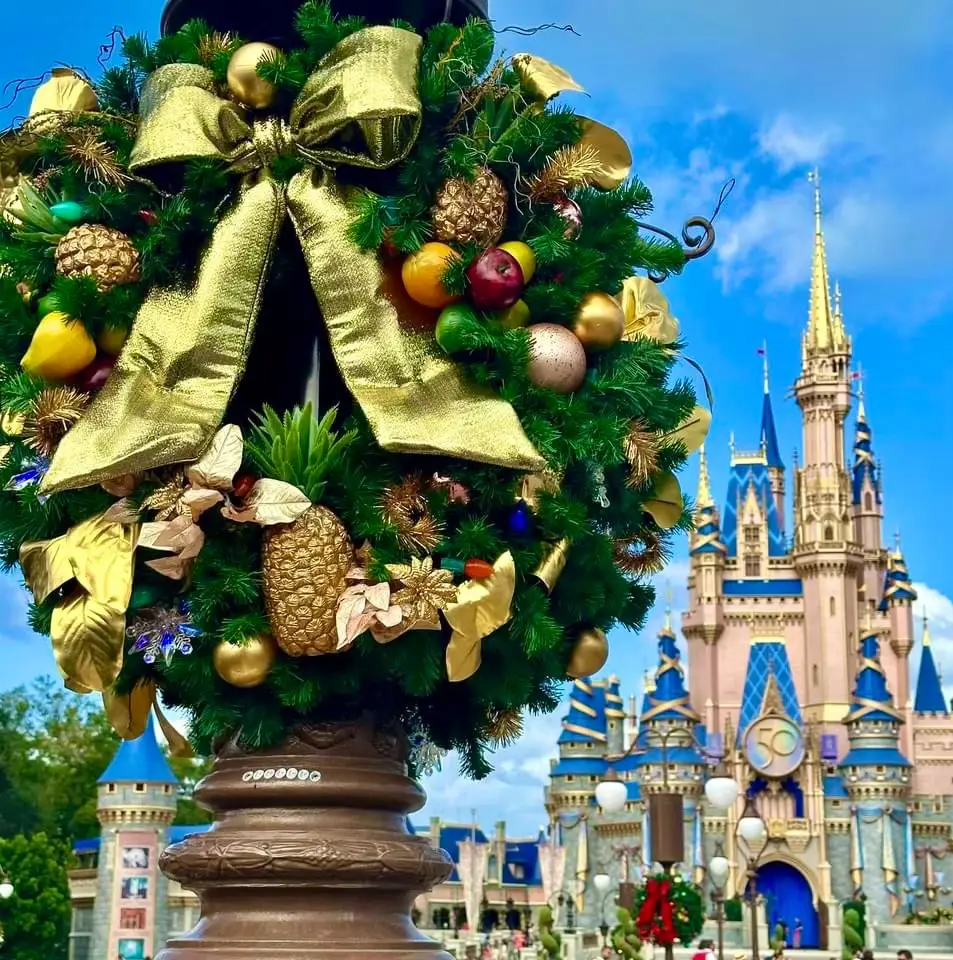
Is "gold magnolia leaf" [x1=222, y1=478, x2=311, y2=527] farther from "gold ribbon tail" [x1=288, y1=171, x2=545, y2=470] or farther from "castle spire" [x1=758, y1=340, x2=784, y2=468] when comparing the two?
"castle spire" [x1=758, y1=340, x2=784, y2=468]

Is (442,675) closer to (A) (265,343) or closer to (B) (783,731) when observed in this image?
(A) (265,343)

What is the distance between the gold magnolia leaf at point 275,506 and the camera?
2498 millimetres

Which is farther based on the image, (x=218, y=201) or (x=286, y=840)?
(x=218, y=201)

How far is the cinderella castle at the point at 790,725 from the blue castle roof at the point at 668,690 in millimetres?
68

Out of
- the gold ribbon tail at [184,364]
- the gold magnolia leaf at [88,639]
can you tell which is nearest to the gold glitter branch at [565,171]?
the gold ribbon tail at [184,364]

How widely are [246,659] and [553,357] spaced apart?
30.1 inches

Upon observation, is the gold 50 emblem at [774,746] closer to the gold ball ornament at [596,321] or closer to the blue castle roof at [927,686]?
the blue castle roof at [927,686]

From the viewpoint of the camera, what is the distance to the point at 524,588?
2.62m

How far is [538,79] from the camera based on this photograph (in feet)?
9.08

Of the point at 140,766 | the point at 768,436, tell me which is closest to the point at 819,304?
the point at 768,436

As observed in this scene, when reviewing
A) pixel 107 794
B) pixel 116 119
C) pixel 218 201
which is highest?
pixel 107 794

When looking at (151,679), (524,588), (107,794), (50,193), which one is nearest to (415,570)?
(524,588)

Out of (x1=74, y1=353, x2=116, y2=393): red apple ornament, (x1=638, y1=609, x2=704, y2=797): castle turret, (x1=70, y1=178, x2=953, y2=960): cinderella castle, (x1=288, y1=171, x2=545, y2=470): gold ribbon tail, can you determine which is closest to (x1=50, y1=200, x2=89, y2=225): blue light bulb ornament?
(x1=74, y1=353, x2=116, y2=393): red apple ornament

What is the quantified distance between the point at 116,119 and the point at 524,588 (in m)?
1.25
